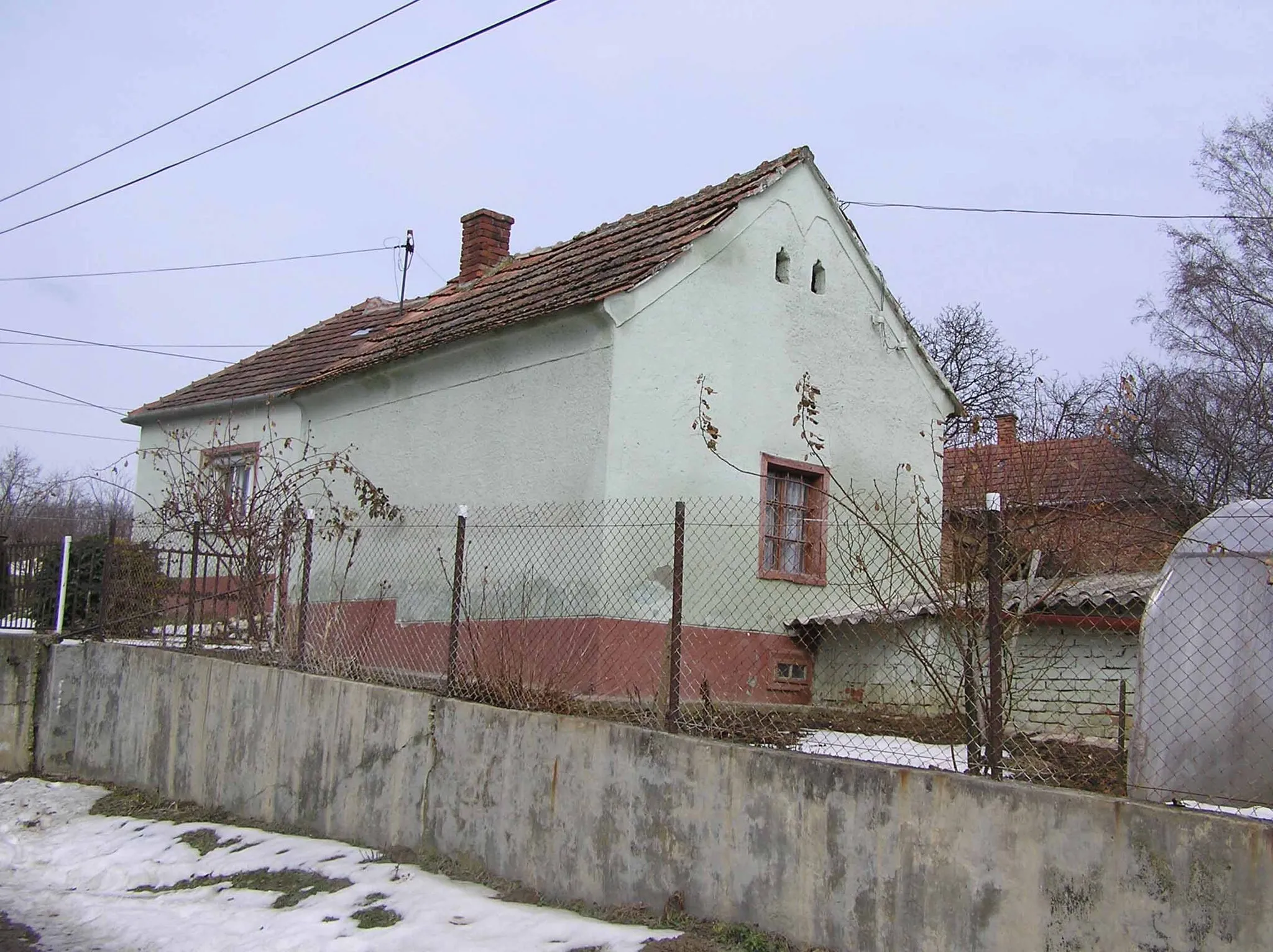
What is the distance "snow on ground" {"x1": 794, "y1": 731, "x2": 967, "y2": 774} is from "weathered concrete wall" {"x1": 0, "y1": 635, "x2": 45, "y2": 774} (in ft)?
28.0

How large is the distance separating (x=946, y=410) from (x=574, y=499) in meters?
5.43

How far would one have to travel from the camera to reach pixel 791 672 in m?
12.4

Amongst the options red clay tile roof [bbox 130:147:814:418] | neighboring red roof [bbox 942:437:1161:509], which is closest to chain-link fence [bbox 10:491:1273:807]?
neighboring red roof [bbox 942:437:1161:509]

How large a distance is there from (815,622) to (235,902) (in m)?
6.51

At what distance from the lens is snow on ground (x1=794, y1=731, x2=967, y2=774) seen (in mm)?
6254

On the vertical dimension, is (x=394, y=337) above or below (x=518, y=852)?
above

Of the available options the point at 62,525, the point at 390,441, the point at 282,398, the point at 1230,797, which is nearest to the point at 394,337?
the point at 390,441

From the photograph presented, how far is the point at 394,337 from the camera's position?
14805 millimetres

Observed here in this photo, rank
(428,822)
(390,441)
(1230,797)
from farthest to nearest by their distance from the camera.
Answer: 1. (390,441)
2. (428,822)
3. (1230,797)

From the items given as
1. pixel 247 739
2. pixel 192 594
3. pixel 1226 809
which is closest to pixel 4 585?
pixel 192 594

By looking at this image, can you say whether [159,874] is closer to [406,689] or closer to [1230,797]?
[406,689]

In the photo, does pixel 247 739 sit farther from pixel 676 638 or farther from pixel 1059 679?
pixel 1059 679

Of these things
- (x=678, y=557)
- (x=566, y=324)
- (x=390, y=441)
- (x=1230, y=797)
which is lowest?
(x=1230, y=797)

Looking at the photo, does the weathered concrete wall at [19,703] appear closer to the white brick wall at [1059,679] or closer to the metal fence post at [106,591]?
the metal fence post at [106,591]
